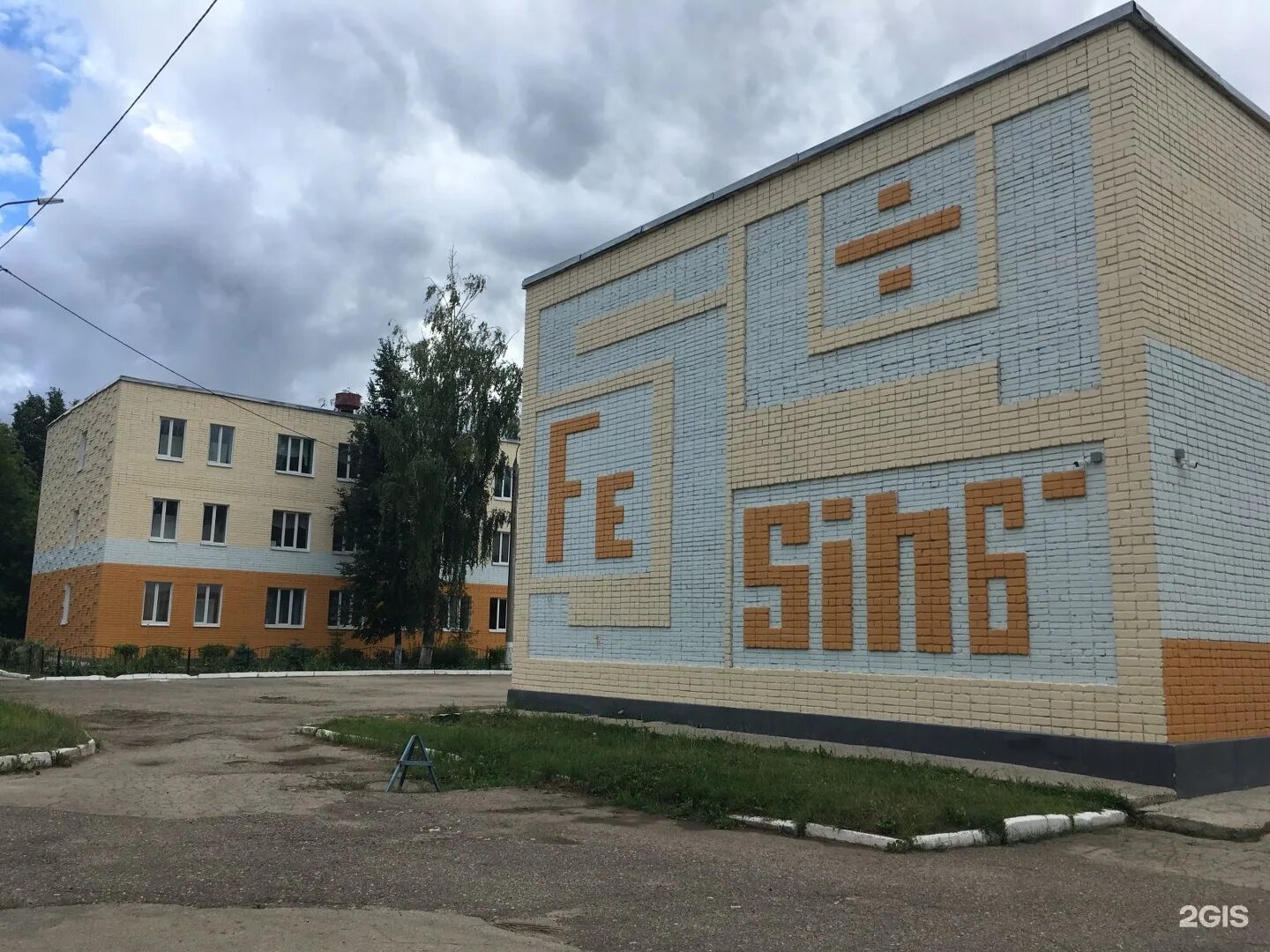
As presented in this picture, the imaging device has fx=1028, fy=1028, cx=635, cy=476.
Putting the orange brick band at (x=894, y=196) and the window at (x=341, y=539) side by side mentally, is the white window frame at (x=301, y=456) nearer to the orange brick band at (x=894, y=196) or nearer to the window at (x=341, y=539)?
the window at (x=341, y=539)

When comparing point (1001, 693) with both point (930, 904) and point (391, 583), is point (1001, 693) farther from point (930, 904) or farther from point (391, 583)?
point (391, 583)

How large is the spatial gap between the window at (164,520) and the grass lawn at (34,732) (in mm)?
22069

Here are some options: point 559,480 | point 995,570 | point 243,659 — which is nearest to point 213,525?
point 243,659

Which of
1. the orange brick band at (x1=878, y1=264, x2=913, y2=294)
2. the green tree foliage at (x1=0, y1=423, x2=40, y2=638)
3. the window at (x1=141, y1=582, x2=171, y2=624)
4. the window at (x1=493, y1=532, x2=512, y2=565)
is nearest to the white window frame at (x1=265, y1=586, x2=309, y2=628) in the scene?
the window at (x1=141, y1=582, x2=171, y2=624)

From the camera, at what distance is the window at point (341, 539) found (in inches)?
1480

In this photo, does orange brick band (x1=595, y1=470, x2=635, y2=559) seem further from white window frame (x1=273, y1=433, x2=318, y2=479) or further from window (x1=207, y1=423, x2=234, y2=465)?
white window frame (x1=273, y1=433, x2=318, y2=479)

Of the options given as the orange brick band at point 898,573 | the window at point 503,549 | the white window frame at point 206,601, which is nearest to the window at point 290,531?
the white window frame at point 206,601

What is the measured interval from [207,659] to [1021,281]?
28.1 metres

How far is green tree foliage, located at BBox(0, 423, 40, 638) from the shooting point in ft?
150

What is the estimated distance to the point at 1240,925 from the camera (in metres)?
5.91

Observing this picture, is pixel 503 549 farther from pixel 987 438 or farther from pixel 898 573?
pixel 987 438

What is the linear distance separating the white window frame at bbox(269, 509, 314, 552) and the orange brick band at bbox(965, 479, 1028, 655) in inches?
1204

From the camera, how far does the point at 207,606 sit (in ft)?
118

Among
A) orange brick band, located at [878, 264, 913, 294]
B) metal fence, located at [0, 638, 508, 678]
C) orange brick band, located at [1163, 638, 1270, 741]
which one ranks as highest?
orange brick band, located at [878, 264, 913, 294]
